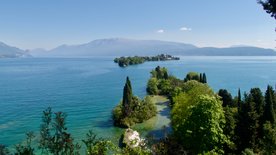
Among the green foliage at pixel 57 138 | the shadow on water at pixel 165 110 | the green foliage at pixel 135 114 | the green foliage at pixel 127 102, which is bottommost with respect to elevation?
the shadow on water at pixel 165 110

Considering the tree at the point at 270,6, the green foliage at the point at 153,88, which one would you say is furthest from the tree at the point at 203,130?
the green foliage at the point at 153,88

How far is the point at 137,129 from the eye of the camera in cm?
4719

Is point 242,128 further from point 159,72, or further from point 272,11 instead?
point 159,72

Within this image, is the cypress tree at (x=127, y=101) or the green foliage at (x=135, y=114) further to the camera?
the cypress tree at (x=127, y=101)

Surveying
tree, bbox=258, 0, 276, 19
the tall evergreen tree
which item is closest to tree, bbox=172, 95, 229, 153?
the tall evergreen tree

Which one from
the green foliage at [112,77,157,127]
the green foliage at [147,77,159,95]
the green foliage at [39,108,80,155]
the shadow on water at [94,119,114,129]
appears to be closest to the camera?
the green foliage at [39,108,80,155]

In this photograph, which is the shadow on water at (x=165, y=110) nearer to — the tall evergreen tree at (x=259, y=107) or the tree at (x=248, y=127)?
the tall evergreen tree at (x=259, y=107)

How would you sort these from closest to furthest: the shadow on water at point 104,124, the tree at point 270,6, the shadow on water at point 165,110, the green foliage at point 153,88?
the tree at point 270,6, the shadow on water at point 104,124, the shadow on water at point 165,110, the green foliage at point 153,88

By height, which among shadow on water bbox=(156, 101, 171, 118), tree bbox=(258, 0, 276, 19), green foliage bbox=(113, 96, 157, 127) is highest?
tree bbox=(258, 0, 276, 19)

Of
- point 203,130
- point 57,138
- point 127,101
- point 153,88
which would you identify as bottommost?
point 153,88

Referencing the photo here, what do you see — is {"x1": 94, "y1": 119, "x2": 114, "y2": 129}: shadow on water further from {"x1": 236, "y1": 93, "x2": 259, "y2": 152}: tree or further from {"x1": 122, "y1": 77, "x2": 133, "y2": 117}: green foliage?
{"x1": 236, "y1": 93, "x2": 259, "y2": 152}: tree

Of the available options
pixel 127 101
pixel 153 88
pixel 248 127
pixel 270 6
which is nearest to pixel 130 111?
pixel 127 101

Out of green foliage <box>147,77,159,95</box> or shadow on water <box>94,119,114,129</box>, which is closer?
shadow on water <box>94,119,114,129</box>

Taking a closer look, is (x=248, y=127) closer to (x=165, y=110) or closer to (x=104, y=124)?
(x=104, y=124)
